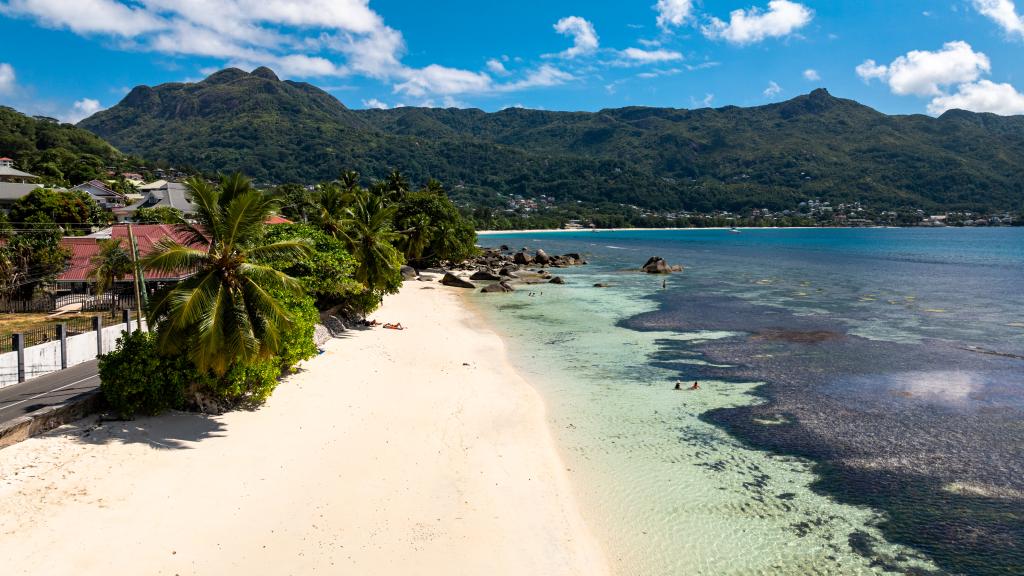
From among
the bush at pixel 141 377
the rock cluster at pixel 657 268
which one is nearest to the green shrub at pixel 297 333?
the bush at pixel 141 377

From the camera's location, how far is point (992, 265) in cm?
8644

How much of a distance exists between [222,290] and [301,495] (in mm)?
6131

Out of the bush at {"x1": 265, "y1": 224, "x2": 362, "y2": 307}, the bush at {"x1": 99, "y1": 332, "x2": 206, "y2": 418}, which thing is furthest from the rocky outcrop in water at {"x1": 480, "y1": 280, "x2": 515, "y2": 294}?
the bush at {"x1": 99, "y1": 332, "x2": 206, "y2": 418}

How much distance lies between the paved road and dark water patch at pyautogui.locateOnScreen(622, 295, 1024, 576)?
1942 cm

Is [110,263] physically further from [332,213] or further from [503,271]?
[503,271]

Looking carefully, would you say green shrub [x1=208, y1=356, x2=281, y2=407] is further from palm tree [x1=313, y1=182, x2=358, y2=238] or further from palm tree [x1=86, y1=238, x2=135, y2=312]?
palm tree [x1=313, y1=182, x2=358, y2=238]

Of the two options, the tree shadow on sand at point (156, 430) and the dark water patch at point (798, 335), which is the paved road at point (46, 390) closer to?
the tree shadow on sand at point (156, 430)

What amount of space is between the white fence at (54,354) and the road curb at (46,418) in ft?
14.8

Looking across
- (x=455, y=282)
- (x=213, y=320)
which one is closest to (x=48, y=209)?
(x=455, y=282)

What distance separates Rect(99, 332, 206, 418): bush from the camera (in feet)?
48.6

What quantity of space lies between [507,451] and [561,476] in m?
1.94

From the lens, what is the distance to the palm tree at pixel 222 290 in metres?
14.6

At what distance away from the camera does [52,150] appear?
116 m

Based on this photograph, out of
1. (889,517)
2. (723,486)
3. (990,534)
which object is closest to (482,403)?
(723,486)
